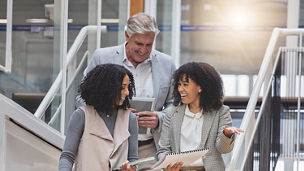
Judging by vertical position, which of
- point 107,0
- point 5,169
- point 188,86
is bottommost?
point 5,169

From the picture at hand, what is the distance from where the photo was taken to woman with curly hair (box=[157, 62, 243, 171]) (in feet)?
16.4

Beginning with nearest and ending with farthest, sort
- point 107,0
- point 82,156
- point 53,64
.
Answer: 1. point 82,156
2. point 53,64
3. point 107,0

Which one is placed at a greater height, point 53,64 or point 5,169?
point 53,64

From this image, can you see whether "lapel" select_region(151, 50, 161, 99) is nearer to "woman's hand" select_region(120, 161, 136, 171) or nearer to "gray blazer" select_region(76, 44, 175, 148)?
"gray blazer" select_region(76, 44, 175, 148)

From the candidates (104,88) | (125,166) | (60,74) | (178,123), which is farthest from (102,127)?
(60,74)

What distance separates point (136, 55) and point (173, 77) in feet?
0.80

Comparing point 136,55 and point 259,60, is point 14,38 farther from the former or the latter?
point 259,60

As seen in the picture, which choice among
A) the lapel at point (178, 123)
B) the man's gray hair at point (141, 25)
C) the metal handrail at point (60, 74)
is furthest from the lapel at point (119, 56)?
the metal handrail at point (60, 74)

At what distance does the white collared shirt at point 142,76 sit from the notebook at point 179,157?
2.42ft

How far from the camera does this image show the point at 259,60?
39.1 feet

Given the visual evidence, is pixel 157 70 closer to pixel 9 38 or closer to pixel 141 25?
pixel 141 25

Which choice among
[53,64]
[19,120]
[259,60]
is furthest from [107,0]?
[259,60]

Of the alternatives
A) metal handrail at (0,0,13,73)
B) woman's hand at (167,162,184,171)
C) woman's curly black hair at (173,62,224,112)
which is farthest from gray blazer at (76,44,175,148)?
woman's hand at (167,162,184,171)

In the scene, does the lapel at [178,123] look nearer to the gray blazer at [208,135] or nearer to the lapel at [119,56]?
the gray blazer at [208,135]
